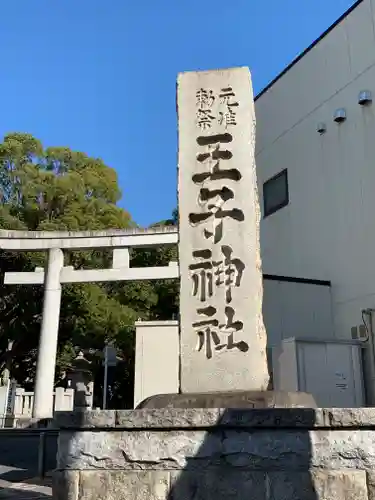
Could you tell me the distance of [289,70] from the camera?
15.5m

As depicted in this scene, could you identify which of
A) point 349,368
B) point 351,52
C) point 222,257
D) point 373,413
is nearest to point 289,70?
point 351,52

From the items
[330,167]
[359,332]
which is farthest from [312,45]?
[359,332]

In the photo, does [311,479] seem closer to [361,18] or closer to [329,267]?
[329,267]

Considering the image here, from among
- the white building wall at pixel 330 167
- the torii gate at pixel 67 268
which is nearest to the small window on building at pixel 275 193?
the white building wall at pixel 330 167

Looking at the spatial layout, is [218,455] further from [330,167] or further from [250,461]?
[330,167]

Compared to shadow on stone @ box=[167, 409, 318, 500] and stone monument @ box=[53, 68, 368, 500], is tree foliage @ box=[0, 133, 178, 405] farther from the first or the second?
shadow on stone @ box=[167, 409, 318, 500]

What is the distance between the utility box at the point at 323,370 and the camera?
1007 centimetres

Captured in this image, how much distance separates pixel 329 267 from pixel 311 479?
33.5ft

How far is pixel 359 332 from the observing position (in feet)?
38.3

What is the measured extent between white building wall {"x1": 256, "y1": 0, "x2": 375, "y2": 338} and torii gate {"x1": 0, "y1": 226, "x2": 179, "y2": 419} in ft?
11.3

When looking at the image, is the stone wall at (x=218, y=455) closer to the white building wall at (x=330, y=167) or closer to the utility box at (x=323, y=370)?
the utility box at (x=323, y=370)

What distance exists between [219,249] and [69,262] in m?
14.8

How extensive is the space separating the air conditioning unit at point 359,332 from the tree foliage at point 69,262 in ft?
32.0

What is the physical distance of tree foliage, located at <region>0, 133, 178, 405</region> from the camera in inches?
771
